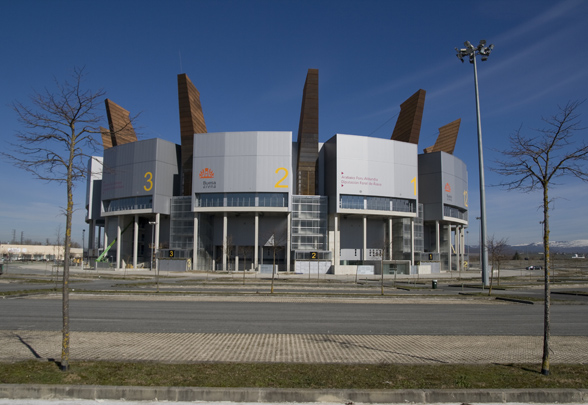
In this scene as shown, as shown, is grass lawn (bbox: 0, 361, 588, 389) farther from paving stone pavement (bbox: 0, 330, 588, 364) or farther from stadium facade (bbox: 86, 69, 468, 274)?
stadium facade (bbox: 86, 69, 468, 274)

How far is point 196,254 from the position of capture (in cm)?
6731

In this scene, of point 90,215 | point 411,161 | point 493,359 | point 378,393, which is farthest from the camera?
point 90,215

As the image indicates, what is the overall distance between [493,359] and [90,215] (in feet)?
298

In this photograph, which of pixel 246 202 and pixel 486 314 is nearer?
pixel 486 314

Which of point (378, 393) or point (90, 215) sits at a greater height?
Result: point (90, 215)

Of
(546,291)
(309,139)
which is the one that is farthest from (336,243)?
(546,291)

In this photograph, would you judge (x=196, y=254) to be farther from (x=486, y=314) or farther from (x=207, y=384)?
(x=207, y=384)

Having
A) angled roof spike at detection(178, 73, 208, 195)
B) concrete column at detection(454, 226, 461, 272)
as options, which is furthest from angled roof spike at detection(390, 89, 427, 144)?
angled roof spike at detection(178, 73, 208, 195)

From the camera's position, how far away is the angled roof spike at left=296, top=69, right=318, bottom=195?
221 ft

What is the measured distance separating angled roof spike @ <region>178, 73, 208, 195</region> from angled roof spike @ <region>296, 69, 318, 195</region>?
57.6 ft

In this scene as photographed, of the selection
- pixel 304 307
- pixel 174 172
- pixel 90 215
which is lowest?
pixel 304 307

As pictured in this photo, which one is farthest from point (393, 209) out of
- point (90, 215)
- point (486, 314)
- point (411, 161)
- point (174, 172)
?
point (90, 215)

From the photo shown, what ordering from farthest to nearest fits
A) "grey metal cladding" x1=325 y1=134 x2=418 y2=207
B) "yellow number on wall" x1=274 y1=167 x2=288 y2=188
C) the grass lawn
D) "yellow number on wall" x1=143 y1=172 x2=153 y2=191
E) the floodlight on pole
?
"yellow number on wall" x1=143 y1=172 x2=153 y2=191 → "grey metal cladding" x1=325 y1=134 x2=418 y2=207 → "yellow number on wall" x1=274 y1=167 x2=288 y2=188 → the floodlight on pole → the grass lawn

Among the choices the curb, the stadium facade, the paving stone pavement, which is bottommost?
the paving stone pavement
